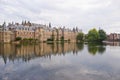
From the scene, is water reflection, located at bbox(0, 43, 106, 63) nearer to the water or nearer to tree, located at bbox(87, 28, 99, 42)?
the water

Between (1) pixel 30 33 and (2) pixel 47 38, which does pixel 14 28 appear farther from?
(2) pixel 47 38

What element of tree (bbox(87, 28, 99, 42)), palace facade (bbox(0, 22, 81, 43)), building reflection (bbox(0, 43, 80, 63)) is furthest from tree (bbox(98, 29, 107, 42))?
building reflection (bbox(0, 43, 80, 63))

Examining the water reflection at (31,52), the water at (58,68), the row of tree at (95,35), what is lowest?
the water at (58,68)

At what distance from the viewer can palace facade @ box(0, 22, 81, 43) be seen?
88188mm

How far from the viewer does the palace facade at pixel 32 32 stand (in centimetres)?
8819

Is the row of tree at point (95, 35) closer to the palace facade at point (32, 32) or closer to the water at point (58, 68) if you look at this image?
the palace facade at point (32, 32)

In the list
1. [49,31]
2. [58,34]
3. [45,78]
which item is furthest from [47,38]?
[45,78]

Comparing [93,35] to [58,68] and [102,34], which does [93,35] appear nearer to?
[102,34]

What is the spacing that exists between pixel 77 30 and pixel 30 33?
67.7m

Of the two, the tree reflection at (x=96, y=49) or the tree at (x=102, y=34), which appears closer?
the tree reflection at (x=96, y=49)

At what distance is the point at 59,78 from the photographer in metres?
14.5

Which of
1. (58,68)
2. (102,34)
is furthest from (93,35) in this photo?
(58,68)

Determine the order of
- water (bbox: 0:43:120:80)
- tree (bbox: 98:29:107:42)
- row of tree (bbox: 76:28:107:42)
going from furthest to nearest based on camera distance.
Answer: tree (bbox: 98:29:107:42), row of tree (bbox: 76:28:107:42), water (bbox: 0:43:120:80)

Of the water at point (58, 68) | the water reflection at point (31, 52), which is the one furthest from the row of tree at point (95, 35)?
the water at point (58, 68)
